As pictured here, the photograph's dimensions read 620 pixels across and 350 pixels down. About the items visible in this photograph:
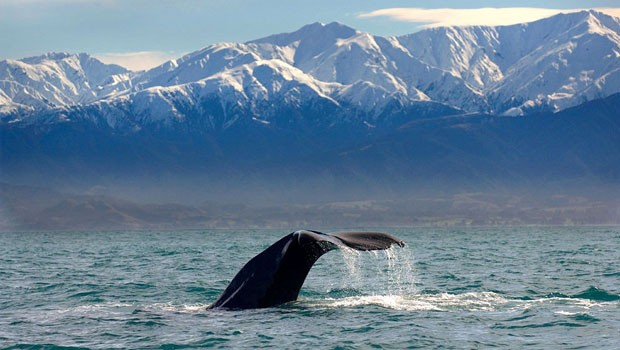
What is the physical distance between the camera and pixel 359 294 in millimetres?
27266

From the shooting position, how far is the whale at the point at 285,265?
63.4 ft

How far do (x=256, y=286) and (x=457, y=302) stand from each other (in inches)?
230

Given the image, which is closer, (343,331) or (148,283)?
(343,331)

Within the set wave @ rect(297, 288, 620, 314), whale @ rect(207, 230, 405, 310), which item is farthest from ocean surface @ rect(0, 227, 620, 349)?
whale @ rect(207, 230, 405, 310)

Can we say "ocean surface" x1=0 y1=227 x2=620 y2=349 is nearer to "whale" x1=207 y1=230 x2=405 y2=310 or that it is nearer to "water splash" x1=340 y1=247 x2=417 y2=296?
"water splash" x1=340 y1=247 x2=417 y2=296

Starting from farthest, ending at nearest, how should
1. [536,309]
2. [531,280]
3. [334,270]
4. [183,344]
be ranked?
[334,270], [531,280], [536,309], [183,344]

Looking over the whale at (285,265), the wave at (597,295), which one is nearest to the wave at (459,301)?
the wave at (597,295)

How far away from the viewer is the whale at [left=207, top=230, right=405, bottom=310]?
19312mm

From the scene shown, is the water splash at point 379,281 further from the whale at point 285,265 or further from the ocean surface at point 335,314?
the whale at point 285,265

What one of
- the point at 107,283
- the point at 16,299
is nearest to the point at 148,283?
the point at 107,283

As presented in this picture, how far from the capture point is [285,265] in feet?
66.9

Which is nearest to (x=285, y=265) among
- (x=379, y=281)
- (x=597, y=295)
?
(x=597, y=295)

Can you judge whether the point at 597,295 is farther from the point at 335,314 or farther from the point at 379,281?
the point at 379,281

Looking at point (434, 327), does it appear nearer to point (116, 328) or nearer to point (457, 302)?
point (457, 302)
